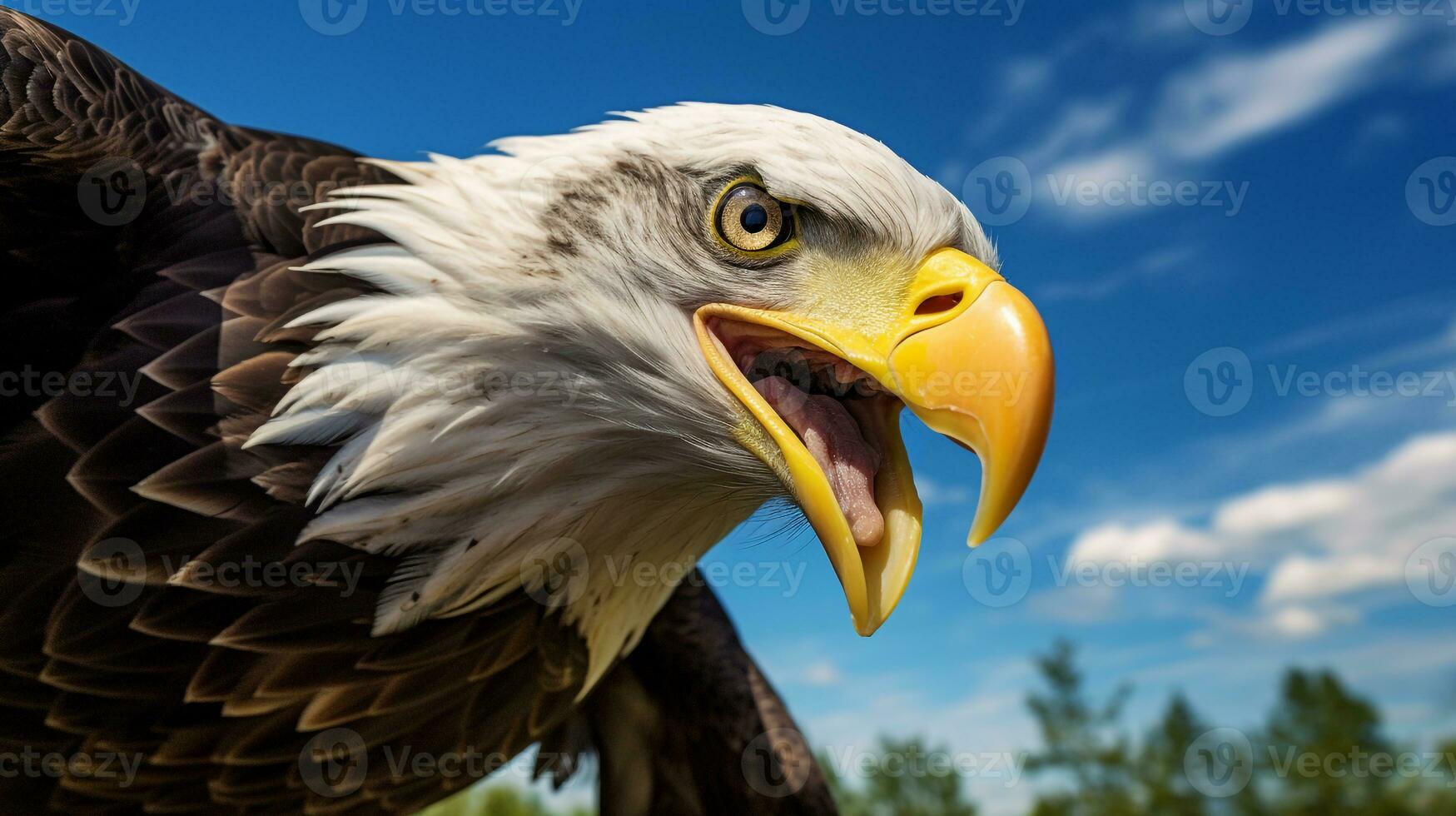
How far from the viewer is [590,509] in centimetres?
297

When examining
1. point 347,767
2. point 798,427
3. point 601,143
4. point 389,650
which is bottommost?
point 347,767

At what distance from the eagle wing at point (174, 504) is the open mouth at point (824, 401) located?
1.08 meters

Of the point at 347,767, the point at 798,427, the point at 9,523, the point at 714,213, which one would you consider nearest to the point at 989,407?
the point at 798,427

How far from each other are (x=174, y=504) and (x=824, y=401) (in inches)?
70.1

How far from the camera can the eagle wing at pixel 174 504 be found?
8.85 feet

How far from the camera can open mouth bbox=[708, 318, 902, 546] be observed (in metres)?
2.58

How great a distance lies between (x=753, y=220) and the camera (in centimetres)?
275

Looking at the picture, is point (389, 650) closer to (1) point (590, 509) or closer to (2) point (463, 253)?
(1) point (590, 509)

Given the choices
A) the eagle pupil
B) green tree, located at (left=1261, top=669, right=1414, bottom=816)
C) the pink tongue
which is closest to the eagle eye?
the eagle pupil

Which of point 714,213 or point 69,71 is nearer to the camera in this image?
point 714,213

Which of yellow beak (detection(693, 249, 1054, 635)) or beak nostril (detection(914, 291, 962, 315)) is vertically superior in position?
beak nostril (detection(914, 291, 962, 315))

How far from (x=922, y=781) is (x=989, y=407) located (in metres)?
19.9

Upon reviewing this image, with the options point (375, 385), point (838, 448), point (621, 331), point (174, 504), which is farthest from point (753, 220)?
point (174, 504)

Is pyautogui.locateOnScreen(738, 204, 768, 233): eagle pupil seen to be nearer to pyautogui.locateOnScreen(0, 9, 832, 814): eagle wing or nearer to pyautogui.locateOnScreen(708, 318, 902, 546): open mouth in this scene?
pyautogui.locateOnScreen(708, 318, 902, 546): open mouth
